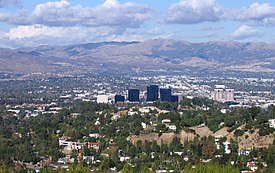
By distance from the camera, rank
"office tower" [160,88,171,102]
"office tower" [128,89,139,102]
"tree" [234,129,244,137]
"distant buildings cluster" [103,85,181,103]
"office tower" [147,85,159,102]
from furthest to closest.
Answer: "office tower" [147,85,159,102] → "office tower" [128,89,139,102] → "distant buildings cluster" [103,85,181,103] → "office tower" [160,88,171,102] → "tree" [234,129,244,137]

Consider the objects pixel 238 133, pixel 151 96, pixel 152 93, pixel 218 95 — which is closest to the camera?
pixel 238 133

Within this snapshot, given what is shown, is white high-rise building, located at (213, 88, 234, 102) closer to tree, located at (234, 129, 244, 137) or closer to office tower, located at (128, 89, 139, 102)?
office tower, located at (128, 89, 139, 102)

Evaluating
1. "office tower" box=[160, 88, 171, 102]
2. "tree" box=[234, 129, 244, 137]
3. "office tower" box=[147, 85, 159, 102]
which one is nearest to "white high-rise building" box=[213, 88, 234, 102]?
"office tower" box=[147, 85, 159, 102]

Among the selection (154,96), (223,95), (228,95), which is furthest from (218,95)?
(154,96)

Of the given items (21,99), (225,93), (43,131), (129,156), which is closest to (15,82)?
(21,99)

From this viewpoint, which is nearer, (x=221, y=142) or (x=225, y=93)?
(x=221, y=142)

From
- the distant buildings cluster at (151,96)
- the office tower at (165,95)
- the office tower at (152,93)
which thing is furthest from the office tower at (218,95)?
the office tower at (165,95)

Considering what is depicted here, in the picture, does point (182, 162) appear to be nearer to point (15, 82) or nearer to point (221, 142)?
point (221, 142)

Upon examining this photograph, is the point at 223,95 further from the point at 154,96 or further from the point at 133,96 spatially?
the point at 133,96

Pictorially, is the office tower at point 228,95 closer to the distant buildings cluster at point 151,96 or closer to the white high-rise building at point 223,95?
the white high-rise building at point 223,95

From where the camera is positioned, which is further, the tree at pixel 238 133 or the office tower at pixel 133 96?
the office tower at pixel 133 96

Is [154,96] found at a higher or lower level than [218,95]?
higher
